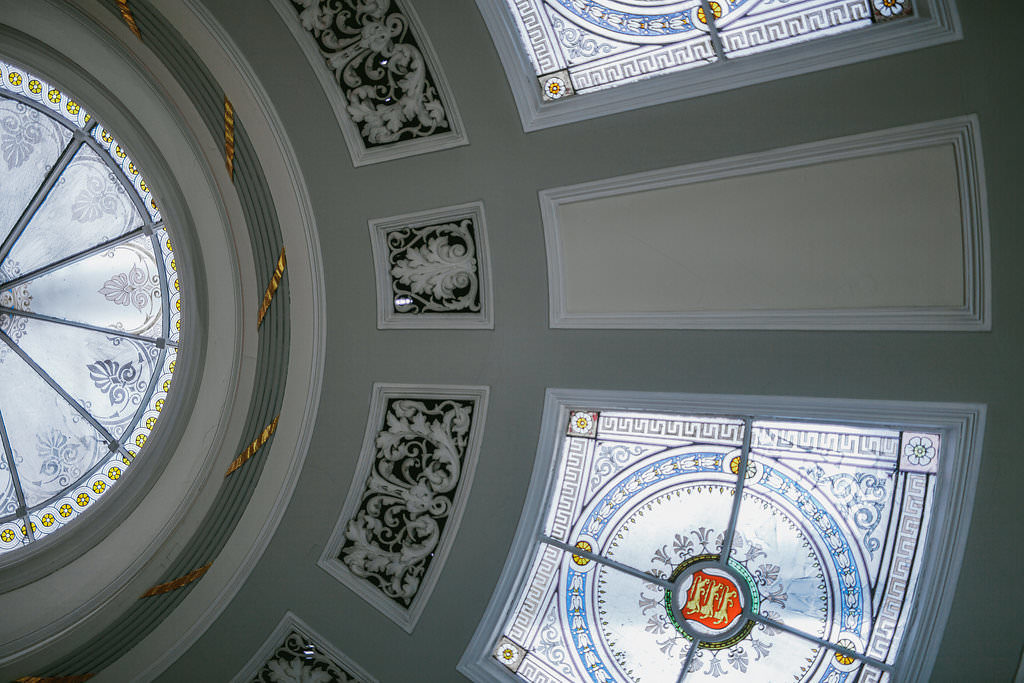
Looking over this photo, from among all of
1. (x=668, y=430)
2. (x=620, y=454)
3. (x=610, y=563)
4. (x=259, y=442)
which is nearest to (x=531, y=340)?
(x=620, y=454)

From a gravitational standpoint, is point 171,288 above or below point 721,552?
above

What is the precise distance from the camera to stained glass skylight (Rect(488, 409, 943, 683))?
498cm

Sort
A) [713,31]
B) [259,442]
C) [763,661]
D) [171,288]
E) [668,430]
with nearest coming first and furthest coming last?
[713,31]
[763,661]
[668,430]
[259,442]
[171,288]

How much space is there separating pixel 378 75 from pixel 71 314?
352 cm

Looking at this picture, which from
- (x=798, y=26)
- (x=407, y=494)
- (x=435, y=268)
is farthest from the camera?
(x=407, y=494)

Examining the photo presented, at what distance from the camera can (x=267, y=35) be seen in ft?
17.4

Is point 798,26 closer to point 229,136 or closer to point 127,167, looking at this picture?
point 229,136

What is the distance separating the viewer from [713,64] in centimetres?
475

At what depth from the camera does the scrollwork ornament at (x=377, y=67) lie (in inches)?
205

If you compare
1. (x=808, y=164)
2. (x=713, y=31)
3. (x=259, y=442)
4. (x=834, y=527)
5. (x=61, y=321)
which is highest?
(x=713, y=31)

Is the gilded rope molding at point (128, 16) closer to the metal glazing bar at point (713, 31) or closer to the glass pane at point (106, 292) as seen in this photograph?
the glass pane at point (106, 292)

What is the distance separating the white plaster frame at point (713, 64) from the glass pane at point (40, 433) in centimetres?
457

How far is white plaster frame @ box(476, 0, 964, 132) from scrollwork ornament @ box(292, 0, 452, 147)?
583 millimetres

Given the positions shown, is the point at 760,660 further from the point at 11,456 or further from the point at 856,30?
the point at 11,456
